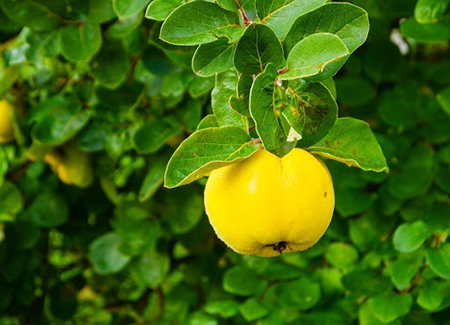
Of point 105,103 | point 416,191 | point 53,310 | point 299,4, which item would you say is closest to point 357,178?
point 416,191

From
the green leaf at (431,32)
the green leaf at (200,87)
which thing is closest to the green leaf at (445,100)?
the green leaf at (431,32)

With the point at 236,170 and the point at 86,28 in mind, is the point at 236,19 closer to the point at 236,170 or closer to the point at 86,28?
the point at 236,170

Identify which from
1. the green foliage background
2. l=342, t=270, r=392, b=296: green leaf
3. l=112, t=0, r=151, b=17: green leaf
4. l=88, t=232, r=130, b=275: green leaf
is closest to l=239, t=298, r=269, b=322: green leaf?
the green foliage background

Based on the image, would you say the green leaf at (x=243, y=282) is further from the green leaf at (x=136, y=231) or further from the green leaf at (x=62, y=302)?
the green leaf at (x=62, y=302)

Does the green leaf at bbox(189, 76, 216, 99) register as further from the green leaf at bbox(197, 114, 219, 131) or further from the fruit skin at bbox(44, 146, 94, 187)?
the fruit skin at bbox(44, 146, 94, 187)

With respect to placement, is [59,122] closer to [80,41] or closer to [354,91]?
[80,41]

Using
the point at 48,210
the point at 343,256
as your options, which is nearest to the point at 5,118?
the point at 48,210

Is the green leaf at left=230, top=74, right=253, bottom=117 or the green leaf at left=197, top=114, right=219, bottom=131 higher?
the green leaf at left=230, top=74, right=253, bottom=117
